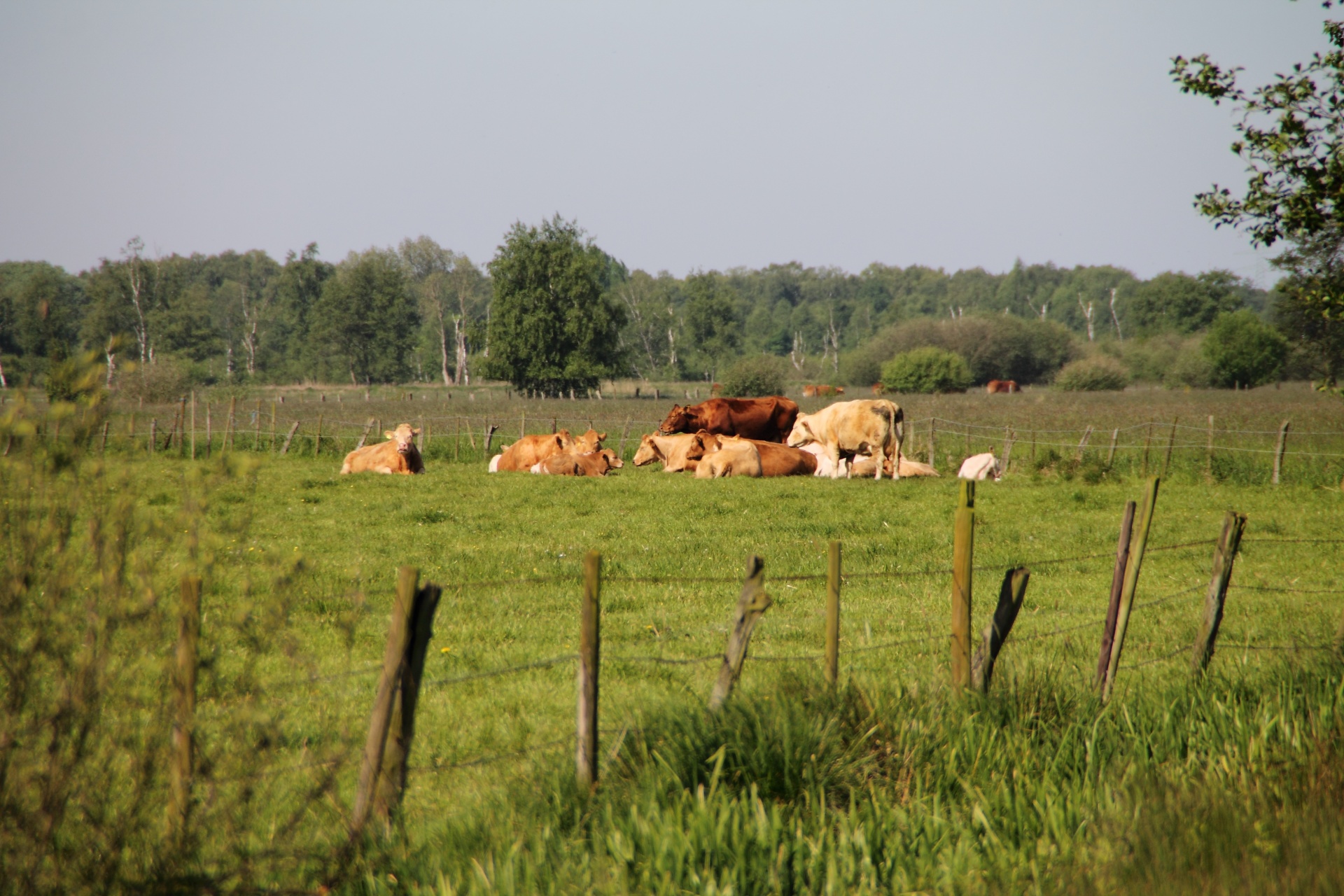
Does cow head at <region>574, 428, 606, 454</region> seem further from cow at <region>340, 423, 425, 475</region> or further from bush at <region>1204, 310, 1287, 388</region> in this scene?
bush at <region>1204, 310, 1287, 388</region>

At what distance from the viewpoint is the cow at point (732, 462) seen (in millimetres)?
19406

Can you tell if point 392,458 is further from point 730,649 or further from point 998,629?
point 998,629

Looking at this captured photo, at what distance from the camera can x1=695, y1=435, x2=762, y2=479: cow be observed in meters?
19.4

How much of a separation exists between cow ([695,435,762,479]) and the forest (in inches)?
1811

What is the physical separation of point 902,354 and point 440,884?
72058mm

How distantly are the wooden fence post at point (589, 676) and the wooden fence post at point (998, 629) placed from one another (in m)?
2.08

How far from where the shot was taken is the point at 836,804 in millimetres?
4238

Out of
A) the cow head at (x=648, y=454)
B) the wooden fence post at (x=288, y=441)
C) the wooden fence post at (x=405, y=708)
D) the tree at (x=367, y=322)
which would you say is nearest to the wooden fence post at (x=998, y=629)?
the wooden fence post at (x=405, y=708)

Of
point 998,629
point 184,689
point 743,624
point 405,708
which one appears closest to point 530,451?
point 998,629

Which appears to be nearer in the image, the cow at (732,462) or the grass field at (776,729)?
the grass field at (776,729)

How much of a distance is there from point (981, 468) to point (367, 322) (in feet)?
248

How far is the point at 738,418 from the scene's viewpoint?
23766mm

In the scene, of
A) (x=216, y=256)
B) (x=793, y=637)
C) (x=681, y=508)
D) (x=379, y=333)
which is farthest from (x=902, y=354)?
(x=216, y=256)

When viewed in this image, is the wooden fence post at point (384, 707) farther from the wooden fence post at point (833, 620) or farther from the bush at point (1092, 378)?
the bush at point (1092, 378)
